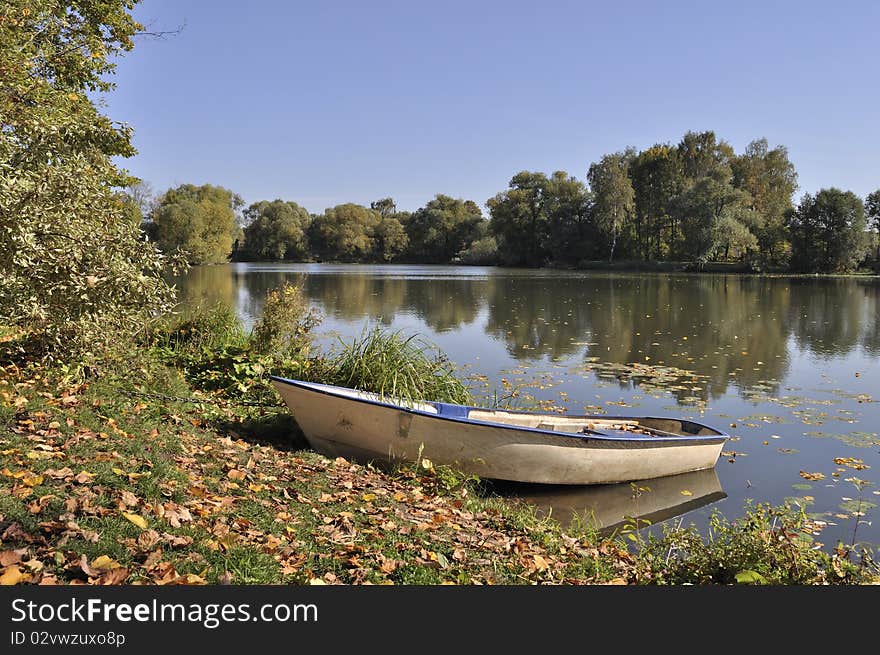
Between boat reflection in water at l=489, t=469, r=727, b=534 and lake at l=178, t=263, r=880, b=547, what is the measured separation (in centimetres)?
2

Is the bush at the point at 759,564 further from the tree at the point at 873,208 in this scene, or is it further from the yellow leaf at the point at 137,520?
the tree at the point at 873,208

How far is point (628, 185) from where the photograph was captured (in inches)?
3041

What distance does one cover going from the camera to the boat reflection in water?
704 centimetres

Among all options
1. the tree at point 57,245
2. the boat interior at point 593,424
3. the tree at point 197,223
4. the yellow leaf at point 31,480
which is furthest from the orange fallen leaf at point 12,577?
the tree at point 197,223

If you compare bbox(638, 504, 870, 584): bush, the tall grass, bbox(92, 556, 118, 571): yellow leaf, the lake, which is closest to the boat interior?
the lake

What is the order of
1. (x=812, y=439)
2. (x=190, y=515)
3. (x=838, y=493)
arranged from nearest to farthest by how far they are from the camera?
(x=190, y=515), (x=838, y=493), (x=812, y=439)

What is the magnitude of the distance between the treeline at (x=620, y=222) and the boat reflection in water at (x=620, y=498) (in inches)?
2074

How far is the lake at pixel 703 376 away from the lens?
24.6 feet

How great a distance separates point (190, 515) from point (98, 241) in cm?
353

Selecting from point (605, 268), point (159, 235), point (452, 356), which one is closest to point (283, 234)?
point (159, 235)

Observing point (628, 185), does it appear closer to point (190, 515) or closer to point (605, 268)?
point (605, 268)

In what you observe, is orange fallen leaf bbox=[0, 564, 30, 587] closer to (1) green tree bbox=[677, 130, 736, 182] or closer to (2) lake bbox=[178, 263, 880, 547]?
(2) lake bbox=[178, 263, 880, 547]

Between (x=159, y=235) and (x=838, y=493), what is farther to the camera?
(x=159, y=235)

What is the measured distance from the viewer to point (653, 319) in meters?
24.4
